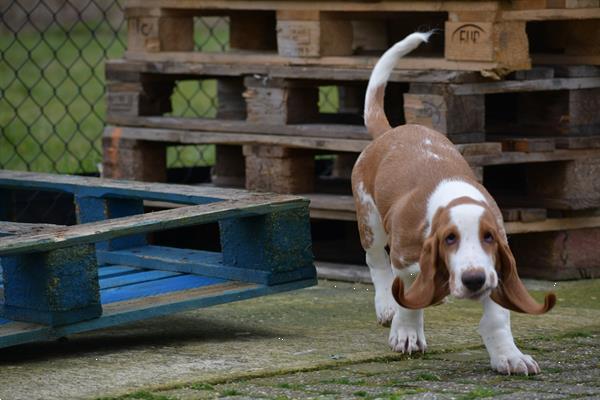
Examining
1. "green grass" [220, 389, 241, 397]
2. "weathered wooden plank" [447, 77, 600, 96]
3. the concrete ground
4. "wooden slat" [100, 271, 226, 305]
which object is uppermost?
"weathered wooden plank" [447, 77, 600, 96]

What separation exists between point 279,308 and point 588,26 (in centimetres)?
180

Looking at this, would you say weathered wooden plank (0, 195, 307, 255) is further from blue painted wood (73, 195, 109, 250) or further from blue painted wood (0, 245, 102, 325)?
blue painted wood (73, 195, 109, 250)

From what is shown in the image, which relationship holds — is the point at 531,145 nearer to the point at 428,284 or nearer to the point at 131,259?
the point at 131,259

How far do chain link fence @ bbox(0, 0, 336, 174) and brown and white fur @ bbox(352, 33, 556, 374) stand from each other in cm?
283

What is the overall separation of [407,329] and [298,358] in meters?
0.37

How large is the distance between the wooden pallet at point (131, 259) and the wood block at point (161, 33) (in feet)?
3.81

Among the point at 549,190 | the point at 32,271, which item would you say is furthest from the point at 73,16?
the point at 32,271

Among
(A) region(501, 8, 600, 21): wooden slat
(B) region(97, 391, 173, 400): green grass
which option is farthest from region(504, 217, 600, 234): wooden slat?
(B) region(97, 391, 173, 400): green grass

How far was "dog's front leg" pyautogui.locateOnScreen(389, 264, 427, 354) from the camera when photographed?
4.41 meters

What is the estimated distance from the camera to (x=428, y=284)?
13.3ft

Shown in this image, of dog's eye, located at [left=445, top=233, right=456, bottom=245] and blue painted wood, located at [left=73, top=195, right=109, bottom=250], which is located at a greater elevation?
dog's eye, located at [left=445, top=233, right=456, bottom=245]

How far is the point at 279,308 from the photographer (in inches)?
207

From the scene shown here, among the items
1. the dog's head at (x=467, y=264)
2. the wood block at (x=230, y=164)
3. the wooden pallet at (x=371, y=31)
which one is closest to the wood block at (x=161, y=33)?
the wooden pallet at (x=371, y=31)

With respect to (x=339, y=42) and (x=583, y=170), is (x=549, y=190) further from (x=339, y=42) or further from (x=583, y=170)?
(x=339, y=42)
